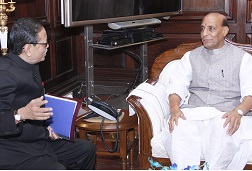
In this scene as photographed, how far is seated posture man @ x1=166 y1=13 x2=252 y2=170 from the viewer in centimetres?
262

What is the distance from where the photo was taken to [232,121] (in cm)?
263

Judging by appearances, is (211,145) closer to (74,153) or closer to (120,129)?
(120,129)

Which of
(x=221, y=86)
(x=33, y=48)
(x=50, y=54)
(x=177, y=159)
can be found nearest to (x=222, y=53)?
(x=221, y=86)

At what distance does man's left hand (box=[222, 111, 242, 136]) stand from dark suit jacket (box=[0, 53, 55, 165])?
992 mm

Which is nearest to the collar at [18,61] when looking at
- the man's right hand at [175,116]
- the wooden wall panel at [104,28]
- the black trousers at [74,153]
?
the black trousers at [74,153]

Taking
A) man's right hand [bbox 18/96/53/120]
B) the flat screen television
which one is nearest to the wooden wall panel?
the flat screen television

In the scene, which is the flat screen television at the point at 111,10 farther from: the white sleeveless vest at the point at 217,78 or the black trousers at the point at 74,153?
the black trousers at the point at 74,153

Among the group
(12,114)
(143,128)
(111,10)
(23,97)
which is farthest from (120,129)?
(111,10)

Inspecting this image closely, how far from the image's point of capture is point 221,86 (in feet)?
Result: 9.46

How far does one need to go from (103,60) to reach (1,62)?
2993mm

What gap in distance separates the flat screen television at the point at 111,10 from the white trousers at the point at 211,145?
1238 millimetres

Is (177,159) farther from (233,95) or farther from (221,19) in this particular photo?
(221,19)

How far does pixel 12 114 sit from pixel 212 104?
1.33 metres

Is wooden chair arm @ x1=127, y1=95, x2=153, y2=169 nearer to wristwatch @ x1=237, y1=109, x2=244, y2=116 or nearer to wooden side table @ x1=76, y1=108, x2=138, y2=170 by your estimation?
wooden side table @ x1=76, y1=108, x2=138, y2=170
